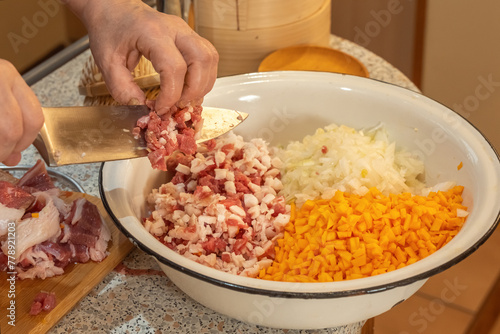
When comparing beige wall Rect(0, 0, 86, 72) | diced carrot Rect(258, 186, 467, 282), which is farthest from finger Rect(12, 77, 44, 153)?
beige wall Rect(0, 0, 86, 72)

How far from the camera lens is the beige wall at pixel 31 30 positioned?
224cm

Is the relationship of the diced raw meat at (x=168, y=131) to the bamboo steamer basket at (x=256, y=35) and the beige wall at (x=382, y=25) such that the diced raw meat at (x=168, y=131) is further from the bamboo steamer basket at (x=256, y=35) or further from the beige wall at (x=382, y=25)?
the beige wall at (x=382, y=25)

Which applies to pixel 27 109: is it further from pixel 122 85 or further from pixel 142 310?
pixel 142 310

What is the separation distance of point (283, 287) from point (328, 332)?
235 millimetres

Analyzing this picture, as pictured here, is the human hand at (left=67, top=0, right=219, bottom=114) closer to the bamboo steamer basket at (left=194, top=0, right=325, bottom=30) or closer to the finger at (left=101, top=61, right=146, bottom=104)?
the finger at (left=101, top=61, right=146, bottom=104)

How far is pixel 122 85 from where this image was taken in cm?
117

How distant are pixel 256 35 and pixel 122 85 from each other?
685 millimetres

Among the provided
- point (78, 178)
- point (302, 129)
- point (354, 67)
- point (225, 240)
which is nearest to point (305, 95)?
point (302, 129)

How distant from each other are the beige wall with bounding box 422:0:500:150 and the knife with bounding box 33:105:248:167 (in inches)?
83.5

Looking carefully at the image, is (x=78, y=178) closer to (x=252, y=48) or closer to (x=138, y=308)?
(x=138, y=308)

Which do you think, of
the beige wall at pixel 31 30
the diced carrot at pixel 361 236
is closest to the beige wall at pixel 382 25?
the beige wall at pixel 31 30

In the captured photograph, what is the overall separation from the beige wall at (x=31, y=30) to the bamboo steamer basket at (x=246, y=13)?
0.97 meters

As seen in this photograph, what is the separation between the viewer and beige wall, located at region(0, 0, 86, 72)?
2238 mm

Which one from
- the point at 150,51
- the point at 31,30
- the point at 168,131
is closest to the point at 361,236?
the point at 168,131
